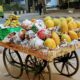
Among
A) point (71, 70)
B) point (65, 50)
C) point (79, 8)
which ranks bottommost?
point (79, 8)

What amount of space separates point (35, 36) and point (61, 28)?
17.1 inches

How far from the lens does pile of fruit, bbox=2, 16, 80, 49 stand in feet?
12.5

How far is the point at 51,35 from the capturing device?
13.0 ft

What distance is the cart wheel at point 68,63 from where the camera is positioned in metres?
4.63

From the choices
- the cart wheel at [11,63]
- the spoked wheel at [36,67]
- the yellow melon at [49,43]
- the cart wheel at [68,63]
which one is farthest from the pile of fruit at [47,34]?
the cart wheel at [11,63]

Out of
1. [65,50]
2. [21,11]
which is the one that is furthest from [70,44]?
[21,11]

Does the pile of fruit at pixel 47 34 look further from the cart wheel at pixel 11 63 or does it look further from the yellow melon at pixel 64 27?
the cart wheel at pixel 11 63

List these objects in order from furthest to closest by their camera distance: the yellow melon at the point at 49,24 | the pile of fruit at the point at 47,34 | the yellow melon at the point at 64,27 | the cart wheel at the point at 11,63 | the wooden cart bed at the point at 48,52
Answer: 1. the cart wheel at the point at 11,63
2. the yellow melon at the point at 49,24
3. the yellow melon at the point at 64,27
4. the pile of fruit at the point at 47,34
5. the wooden cart bed at the point at 48,52

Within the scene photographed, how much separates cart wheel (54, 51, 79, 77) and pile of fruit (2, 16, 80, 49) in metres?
0.55

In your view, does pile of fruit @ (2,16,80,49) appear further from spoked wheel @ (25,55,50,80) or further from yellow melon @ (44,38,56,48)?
spoked wheel @ (25,55,50,80)

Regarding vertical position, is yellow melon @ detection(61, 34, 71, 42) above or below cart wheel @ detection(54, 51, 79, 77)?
above

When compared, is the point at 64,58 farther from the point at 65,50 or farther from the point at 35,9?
the point at 35,9

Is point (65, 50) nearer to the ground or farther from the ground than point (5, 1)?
farther from the ground

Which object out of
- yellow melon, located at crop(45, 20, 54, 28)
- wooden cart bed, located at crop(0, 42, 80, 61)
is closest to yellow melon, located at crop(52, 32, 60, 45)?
wooden cart bed, located at crop(0, 42, 80, 61)
